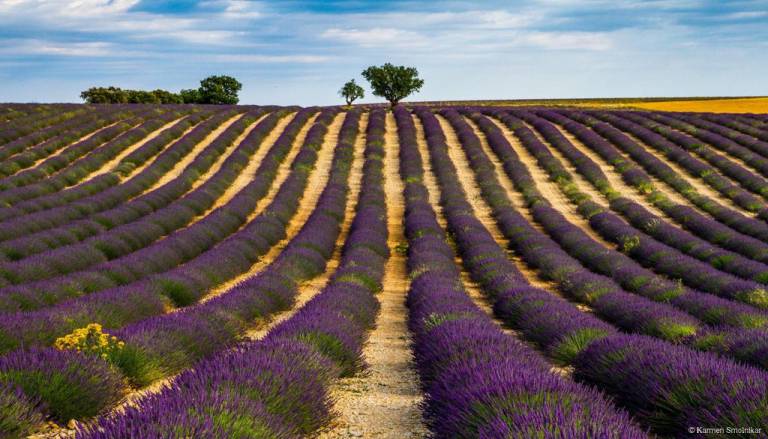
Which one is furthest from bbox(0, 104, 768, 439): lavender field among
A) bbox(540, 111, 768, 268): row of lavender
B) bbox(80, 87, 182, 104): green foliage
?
bbox(80, 87, 182, 104): green foliage

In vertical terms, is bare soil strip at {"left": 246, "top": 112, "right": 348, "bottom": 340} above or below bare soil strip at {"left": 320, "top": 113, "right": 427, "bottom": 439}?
below

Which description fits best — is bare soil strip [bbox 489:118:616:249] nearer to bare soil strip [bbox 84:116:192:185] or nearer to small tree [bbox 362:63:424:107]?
bare soil strip [bbox 84:116:192:185]

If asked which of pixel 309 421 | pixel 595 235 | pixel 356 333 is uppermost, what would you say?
pixel 309 421

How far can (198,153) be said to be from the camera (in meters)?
29.0

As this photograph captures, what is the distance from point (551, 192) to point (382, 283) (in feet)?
43.3

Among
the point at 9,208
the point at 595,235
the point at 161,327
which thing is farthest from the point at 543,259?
the point at 9,208

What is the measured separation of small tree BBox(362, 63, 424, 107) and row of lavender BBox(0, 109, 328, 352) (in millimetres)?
31991

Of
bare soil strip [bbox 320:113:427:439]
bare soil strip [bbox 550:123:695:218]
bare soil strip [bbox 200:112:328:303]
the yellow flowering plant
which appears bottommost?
bare soil strip [bbox 200:112:328:303]

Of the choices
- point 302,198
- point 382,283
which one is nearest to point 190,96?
point 302,198

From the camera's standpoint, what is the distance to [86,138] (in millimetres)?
30484

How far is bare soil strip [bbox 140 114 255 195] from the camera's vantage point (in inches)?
954

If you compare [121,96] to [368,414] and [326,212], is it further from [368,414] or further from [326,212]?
[368,414]

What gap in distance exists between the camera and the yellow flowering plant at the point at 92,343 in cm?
501

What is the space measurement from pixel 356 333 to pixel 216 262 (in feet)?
19.9
